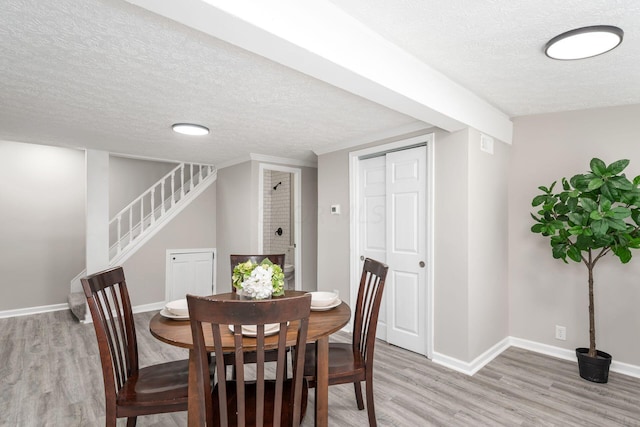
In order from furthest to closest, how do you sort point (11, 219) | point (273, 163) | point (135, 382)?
1. point (273, 163)
2. point (11, 219)
3. point (135, 382)

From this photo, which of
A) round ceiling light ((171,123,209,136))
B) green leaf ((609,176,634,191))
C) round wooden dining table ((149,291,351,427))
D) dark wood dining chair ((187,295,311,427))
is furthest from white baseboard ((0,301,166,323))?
green leaf ((609,176,634,191))

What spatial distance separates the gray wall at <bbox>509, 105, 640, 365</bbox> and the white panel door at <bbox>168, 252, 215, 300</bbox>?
4.32 m

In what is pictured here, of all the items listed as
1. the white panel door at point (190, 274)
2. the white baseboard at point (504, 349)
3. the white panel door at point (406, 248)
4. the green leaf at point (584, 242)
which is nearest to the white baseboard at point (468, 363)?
the white baseboard at point (504, 349)

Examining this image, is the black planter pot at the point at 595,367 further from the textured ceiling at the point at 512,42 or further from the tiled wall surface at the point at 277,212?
the tiled wall surface at the point at 277,212

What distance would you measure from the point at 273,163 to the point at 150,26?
10.4 feet

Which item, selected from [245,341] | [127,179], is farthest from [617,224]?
[127,179]

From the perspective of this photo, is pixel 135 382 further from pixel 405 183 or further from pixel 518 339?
pixel 518 339

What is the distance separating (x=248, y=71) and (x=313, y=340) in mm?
1667

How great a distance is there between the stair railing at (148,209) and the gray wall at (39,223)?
1.93ft

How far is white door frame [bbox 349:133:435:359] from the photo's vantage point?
3.03m

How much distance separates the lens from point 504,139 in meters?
3.21

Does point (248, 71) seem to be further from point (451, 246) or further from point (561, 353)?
point (561, 353)

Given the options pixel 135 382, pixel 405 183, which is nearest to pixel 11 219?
pixel 135 382

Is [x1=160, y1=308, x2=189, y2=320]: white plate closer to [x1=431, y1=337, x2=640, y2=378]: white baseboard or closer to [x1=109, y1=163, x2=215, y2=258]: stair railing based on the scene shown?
[x1=431, y1=337, x2=640, y2=378]: white baseboard
